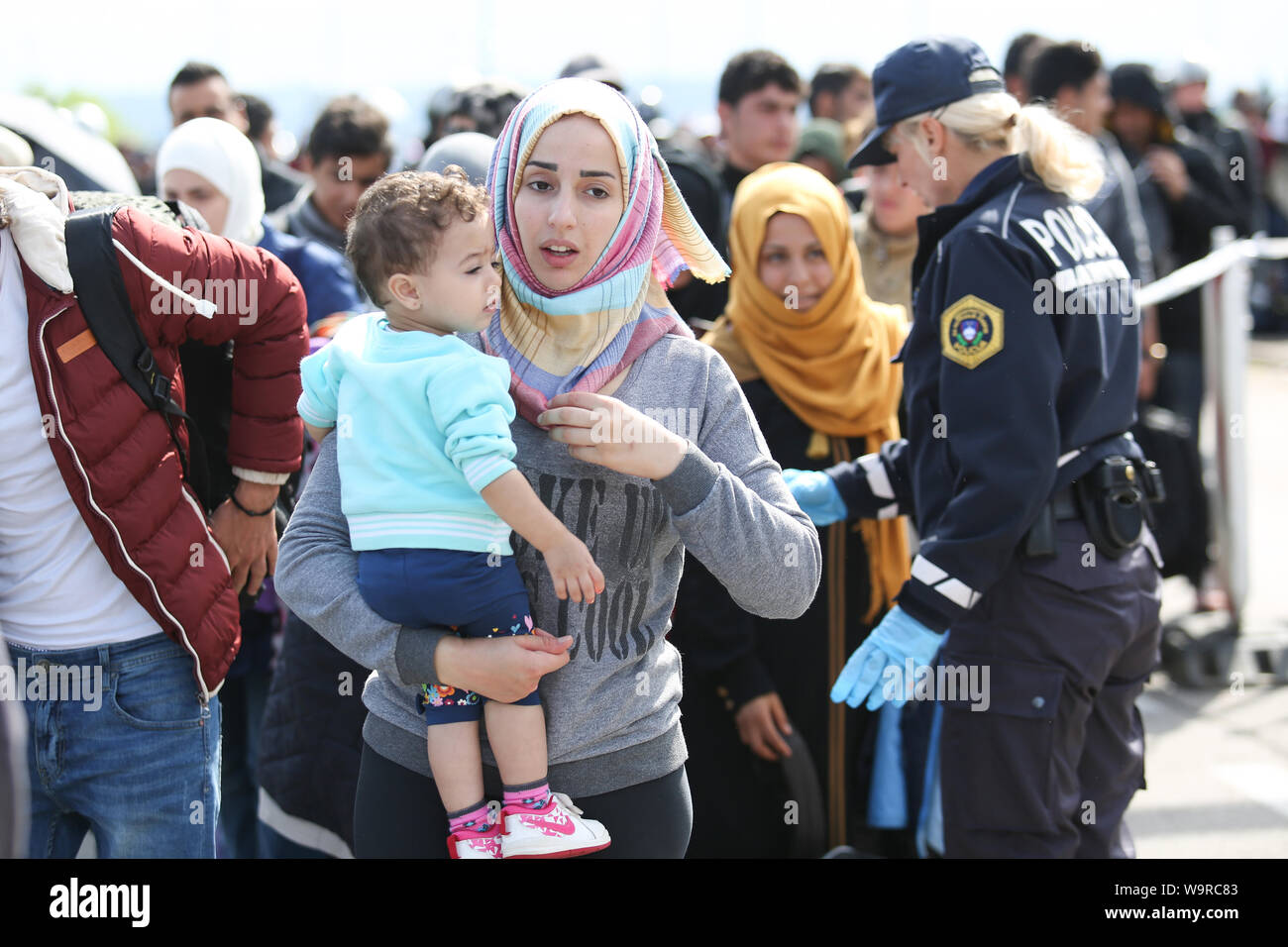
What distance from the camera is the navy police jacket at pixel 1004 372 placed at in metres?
2.49

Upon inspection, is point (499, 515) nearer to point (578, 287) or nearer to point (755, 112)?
point (578, 287)

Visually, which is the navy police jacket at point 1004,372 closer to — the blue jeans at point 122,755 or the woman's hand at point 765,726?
the woman's hand at point 765,726

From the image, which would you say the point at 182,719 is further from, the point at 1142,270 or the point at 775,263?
the point at 1142,270

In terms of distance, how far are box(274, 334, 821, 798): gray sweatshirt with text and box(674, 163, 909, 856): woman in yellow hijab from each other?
1169 millimetres

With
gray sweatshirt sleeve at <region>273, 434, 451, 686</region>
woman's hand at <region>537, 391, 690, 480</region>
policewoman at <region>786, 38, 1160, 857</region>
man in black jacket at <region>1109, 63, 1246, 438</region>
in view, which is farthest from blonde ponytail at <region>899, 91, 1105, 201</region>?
man in black jacket at <region>1109, 63, 1246, 438</region>

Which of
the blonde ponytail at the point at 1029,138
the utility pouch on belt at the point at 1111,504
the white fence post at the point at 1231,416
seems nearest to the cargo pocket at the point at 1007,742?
the utility pouch on belt at the point at 1111,504

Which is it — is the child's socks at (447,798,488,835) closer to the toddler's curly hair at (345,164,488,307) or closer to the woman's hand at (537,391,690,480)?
the woman's hand at (537,391,690,480)

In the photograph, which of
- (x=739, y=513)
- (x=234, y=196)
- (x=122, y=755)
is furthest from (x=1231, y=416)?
(x=122, y=755)

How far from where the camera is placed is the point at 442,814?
196 centimetres

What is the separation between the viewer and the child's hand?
179cm

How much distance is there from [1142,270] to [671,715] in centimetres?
395

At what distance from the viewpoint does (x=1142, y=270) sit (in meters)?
5.24

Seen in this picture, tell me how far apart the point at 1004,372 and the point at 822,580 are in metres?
0.97

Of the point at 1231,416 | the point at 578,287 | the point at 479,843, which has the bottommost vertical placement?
the point at 479,843
